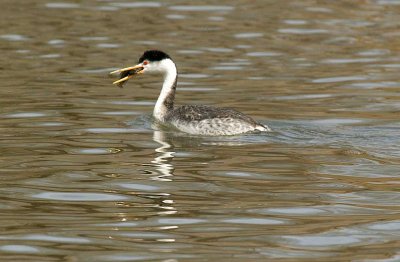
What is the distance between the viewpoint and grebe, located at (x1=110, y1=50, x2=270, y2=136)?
14.9 meters

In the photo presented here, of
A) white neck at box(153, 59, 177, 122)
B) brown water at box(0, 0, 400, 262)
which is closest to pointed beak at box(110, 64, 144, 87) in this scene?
white neck at box(153, 59, 177, 122)

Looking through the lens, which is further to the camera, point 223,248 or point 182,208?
point 182,208

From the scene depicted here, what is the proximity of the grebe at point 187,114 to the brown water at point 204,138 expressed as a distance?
17 centimetres

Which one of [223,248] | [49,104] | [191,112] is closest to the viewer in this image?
[223,248]

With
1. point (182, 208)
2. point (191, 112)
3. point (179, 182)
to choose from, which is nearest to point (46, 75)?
point (191, 112)

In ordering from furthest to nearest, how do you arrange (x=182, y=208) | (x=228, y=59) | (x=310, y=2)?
(x=310, y=2)
(x=228, y=59)
(x=182, y=208)

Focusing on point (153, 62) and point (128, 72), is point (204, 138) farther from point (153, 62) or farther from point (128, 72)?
point (128, 72)

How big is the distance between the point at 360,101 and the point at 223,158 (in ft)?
15.1

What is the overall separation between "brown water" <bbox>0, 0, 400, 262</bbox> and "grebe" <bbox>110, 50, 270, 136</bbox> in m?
0.17

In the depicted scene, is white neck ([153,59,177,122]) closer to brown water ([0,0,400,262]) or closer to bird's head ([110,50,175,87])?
bird's head ([110,50,175,87])

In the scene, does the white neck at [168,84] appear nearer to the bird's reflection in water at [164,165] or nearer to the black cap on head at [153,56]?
the black cap on head at [153,56]

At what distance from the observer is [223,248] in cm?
942

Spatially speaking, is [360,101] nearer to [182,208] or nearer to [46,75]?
[46,75]

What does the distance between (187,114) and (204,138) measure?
51cm
